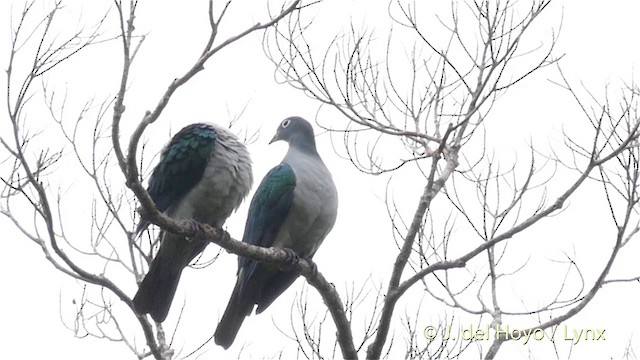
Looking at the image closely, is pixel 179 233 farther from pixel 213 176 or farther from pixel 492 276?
pixel 492 276

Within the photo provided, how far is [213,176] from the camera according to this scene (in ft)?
16.9

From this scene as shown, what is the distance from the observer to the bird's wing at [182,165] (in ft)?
16.9

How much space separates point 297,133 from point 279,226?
85cm

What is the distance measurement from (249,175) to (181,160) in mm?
412

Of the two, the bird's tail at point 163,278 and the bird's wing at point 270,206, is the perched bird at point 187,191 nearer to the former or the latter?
the bird's tail at point 163,278

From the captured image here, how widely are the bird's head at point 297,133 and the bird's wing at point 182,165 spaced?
0.82m

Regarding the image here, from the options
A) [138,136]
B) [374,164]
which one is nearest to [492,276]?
[374,164]

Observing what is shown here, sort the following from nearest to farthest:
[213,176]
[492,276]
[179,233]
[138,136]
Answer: [138,136], [179,233], [492,276], [213,176]

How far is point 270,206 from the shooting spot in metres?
5.38

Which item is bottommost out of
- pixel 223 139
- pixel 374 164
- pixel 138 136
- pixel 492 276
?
pixel 138 136

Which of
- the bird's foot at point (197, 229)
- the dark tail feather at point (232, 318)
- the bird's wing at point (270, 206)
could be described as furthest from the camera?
the bird's wing at point (270, 206)

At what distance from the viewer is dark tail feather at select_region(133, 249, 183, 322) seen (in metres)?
5.06

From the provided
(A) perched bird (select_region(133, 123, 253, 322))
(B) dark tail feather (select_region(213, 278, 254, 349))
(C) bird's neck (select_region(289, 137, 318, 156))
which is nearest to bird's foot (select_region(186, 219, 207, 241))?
(A) perched bird (select_region(133, 123, 253, 322))

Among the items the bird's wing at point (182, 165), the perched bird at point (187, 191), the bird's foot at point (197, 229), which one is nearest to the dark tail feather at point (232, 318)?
the perched bird at point (187, 191)
